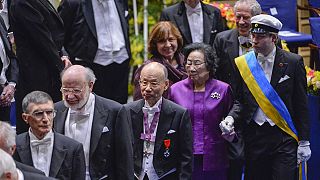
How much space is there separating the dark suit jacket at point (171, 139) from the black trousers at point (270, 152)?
2.41 ft

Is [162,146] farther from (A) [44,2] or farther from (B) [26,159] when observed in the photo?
(A) [44,2]

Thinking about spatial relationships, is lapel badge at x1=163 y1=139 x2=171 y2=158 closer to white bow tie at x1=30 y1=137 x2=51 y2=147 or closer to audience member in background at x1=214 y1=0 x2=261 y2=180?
audience member in background at x1=214 y1=0 x2=261 y2=180

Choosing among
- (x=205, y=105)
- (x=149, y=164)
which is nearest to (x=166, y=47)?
(x=205, y=105)

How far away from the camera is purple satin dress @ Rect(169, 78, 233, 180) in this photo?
7.65 metres

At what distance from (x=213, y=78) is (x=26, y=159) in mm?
2118

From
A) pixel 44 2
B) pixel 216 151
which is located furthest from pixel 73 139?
pixel 44 2

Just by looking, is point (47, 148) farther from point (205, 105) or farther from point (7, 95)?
point (205, 105)

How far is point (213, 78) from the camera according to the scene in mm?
7918

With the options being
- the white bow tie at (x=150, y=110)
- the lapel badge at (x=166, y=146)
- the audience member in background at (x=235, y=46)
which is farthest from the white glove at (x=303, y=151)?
the white bow tie at (x=150, y=110)

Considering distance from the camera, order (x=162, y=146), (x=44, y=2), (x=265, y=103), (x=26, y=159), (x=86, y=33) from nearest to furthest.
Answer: (x=26, y=159) < (x=162, y=146) < (x=265, y=103) < (x=44, y=2) < (x=86, y=33)

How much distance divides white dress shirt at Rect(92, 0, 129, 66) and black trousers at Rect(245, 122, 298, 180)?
2.08m

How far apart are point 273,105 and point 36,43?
7.37 ft

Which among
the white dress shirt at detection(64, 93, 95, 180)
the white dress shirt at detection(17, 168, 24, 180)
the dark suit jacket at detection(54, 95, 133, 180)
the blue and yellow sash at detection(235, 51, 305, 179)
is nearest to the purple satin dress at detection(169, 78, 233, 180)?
the blue and yellow sash at detection(235, 51, 305, 179)

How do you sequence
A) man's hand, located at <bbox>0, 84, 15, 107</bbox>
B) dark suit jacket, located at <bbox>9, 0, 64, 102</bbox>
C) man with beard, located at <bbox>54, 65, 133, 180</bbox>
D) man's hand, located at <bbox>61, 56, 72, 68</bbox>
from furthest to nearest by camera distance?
man's hand, located at <bbox>61, 56, 72, 68</bbox>
dark suit jacket, located at <bbox>9, 0, 64, 102</bbox>
man's hand, located at <bbox>0, 84, 15, 107</bbox>
man with beard, located at <bbox>54, 65, 133, 180</bbox>
